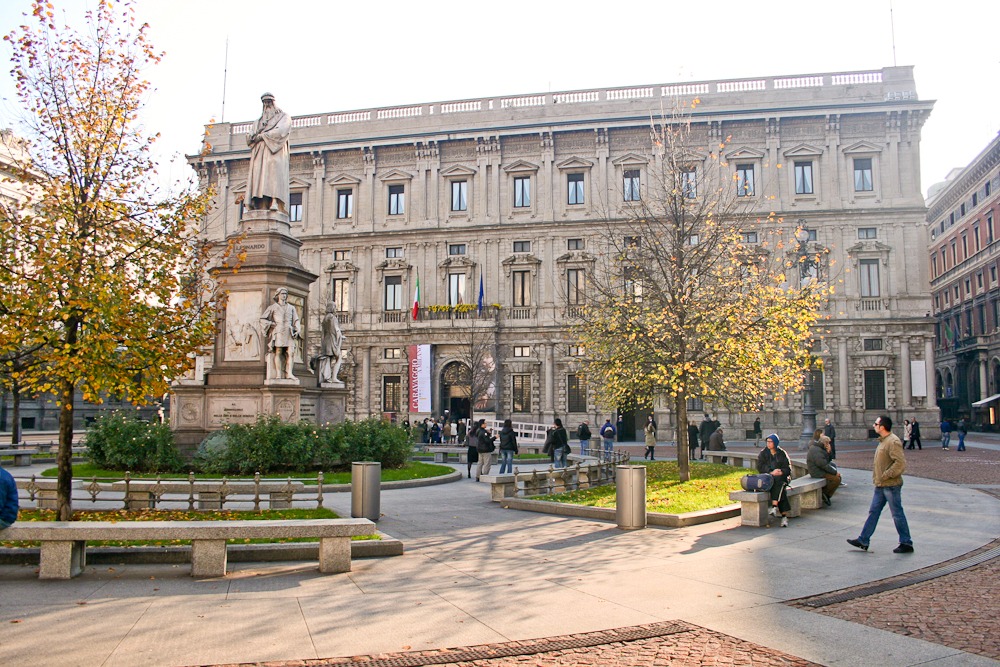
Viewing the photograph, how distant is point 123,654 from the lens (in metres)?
5.22

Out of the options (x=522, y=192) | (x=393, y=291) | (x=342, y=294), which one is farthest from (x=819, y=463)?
(x=342, y=294)

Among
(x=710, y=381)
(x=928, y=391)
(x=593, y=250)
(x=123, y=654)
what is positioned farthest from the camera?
(x=593, y=250)

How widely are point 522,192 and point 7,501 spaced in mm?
40371

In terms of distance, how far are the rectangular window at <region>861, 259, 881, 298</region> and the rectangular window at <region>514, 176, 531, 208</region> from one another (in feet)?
67.8

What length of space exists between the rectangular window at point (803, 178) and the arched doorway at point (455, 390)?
23.2 m

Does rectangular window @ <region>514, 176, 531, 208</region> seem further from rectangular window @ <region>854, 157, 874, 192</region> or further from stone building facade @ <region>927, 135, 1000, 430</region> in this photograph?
stone building facade @ <region>927, 135, 1000, 430</region>

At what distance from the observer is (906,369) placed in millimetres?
40750

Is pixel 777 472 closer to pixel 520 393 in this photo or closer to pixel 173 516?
pixel 173 516

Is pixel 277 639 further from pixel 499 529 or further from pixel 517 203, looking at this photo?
pixel 517 203

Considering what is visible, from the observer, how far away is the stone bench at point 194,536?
24.0ft

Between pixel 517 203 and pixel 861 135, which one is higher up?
pixel 861 135

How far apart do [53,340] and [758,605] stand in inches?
338

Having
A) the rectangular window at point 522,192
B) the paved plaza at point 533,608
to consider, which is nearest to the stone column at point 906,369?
the rectangular window at point 522,192

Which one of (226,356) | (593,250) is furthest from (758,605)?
(593,250)
